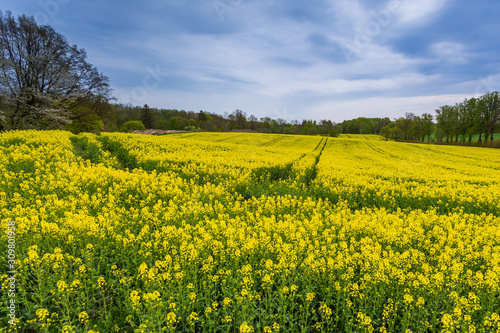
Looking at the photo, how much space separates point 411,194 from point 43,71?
122 feet

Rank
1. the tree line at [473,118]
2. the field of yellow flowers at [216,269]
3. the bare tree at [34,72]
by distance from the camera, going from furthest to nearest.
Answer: the tree line at [473,118] < the bare tree at [34,72] < the field of yellow flowers at [216,269]

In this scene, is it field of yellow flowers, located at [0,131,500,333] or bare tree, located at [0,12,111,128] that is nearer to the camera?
field of yellow flowers, located at [0,131,500,333]

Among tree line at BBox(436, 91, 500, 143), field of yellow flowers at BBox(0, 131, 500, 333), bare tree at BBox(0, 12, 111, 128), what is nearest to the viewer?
field of yellow flowers at BBox(0, 131, 500, 333)

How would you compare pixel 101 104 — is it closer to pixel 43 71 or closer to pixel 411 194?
pixel 43 71

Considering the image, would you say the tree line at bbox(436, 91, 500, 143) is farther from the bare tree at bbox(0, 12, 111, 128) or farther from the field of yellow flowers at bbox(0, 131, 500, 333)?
the bare tree at bbox(0, 12, 111, 128)

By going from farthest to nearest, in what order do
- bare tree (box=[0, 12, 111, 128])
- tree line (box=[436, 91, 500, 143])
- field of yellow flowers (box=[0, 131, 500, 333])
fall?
tree line (box=[436, 91, 500, 143]) → bare tree (box=[0, 12, 111, 128]) → field of yellow flowers (box=[0, 131, 500, 333])

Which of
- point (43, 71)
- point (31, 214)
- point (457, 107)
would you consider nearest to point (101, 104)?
point (43, 71)

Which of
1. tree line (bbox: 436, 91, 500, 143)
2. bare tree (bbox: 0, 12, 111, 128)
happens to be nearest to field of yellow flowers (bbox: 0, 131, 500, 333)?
bare tree (bbox: 0, 12, 111, 128)

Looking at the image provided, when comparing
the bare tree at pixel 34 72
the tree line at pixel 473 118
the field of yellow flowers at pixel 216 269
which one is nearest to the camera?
the field of yellow flowers at pixel 216 269

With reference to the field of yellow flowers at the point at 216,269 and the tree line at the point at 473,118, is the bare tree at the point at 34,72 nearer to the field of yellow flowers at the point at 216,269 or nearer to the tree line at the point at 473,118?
the field of yellow flowers at the point at 216,269

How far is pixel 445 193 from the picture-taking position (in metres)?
12.5

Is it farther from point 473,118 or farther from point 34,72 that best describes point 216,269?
point 473,118

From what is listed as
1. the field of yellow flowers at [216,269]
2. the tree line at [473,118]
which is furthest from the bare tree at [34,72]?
the tree line at [473,118]

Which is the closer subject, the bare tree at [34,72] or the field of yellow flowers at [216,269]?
the field of yellow flowers at [216,269]
